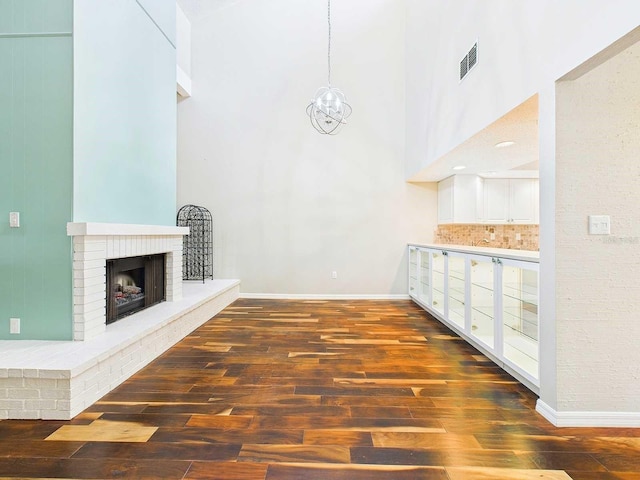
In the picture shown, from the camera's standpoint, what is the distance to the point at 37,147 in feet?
8.38

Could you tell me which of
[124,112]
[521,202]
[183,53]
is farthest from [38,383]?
[521,202]

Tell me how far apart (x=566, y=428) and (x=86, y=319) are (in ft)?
10.3

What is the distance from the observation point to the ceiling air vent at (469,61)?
119 inches

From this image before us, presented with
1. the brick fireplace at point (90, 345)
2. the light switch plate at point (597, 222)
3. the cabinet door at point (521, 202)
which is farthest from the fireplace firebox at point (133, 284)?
the cabinet door at point (521, 202)

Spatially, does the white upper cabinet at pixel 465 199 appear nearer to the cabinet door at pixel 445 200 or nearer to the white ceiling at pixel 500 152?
the cabinet door at pixel 445 200

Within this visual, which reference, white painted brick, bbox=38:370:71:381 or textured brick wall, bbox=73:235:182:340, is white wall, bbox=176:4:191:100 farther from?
white painted brick, bbox=38:370:71:381

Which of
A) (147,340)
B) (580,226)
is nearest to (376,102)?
(580,226)

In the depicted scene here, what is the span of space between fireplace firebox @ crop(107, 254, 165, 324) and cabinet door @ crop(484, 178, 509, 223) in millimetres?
4579

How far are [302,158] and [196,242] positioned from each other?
2.20 m

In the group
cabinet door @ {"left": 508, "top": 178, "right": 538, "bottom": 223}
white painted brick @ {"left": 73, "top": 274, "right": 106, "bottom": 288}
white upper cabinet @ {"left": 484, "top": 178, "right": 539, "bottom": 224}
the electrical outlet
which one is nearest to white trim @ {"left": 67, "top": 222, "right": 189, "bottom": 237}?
white painted brick @ {"left": 73, "top": 274, "right": 106, "bottom": 288}

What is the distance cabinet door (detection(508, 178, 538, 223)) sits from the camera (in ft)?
17.8

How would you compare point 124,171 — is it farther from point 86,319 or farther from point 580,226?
point 580,226

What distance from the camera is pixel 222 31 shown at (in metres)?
5.93

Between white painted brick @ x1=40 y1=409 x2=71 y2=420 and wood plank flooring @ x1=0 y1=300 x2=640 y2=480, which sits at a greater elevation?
white painted brick @ x1=40 y1=409 x2=71 y2=420
